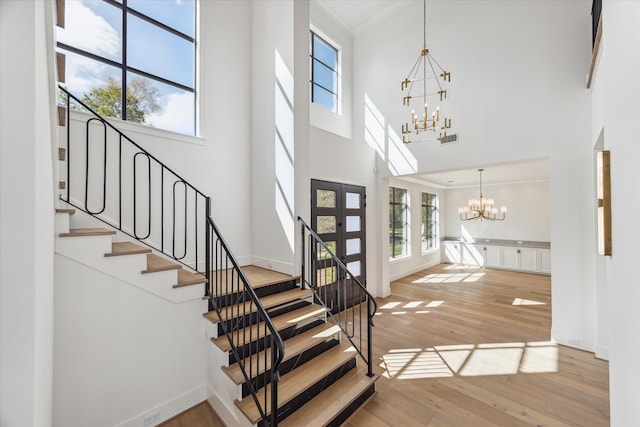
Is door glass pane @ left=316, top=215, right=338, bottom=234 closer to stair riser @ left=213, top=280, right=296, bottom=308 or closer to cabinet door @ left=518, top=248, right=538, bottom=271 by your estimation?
stair riser @ left=213, top=280, right=296, bottom=308

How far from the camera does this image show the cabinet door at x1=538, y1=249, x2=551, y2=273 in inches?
280

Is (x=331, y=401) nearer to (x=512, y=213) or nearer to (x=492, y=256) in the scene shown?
(x=492, y=256)

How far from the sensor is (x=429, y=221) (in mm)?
8812

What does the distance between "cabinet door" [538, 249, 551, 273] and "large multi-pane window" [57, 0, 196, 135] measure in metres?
9.17

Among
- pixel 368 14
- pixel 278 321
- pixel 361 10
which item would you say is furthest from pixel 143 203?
pixel 368 14

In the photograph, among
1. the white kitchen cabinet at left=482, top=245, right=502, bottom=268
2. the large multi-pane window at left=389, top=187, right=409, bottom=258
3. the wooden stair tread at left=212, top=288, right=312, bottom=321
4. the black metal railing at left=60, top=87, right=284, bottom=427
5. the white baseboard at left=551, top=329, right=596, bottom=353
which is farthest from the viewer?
the white kitchen cabinet at left=482, top=245, right=502, bottom=268

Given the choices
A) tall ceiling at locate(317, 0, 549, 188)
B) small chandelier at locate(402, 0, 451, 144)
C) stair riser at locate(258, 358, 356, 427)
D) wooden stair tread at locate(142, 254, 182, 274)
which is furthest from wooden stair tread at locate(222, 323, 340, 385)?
tall ceiling at locate(317, 0, 549, 188)

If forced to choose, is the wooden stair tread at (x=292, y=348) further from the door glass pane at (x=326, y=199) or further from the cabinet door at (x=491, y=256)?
the cabinet door at (x=491, y=256)

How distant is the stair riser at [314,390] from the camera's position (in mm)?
2059

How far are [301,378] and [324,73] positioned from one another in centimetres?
568

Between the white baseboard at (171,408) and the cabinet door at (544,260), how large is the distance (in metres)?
8.80

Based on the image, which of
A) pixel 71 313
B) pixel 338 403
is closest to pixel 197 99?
pixel 71 313

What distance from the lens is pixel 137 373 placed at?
87.8 inches

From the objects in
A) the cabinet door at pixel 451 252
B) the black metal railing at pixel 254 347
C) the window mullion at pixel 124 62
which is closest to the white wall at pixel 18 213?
the black metal railing at pixel 254 347
